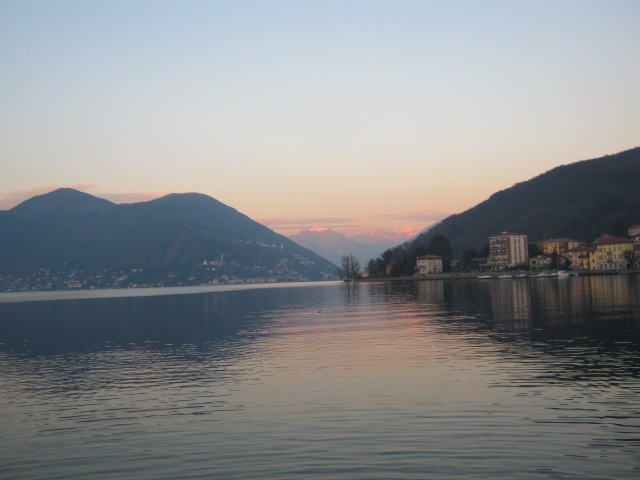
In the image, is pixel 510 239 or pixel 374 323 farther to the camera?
pixel 510 239

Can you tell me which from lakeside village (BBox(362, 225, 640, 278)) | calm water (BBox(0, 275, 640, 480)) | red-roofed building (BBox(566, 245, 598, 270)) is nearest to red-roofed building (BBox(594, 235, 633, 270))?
lakeside village (BBox(362, 225, 640, 278))

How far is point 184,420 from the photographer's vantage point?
17375mm

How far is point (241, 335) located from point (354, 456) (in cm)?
2952

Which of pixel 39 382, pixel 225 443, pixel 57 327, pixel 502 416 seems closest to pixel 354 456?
pixel 225 443

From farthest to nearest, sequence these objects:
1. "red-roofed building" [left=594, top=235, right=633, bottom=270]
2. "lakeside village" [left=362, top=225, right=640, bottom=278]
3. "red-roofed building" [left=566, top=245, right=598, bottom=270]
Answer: "red-roofed building" [left=566, top=245, right=598, bottom=270]
"lakeside village" [left=362, top=225, right=640, bottom=278]
"red-roofed building" [left=594, top=235, right=633, bottom=270]

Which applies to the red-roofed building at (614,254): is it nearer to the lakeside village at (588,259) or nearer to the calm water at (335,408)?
the lakeside village at (588,259)

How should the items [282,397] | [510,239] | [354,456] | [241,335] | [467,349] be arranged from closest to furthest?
[354,456], [282,397], [467,349], [241,335], [510,239]

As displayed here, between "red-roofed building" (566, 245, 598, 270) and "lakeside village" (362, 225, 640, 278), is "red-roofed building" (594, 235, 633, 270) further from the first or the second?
"red-roofed building" (566, 245, 598, 270)

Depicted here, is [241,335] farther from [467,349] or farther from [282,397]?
[282,397]

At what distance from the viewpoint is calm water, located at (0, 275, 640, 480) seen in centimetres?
1304

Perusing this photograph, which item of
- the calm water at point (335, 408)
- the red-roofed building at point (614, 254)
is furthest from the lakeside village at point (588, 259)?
the calm water at point (335, 408)

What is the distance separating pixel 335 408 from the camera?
18156 millimetres

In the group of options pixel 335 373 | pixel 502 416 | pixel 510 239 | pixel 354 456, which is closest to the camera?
pixel 354 456

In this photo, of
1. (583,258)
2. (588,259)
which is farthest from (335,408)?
(583,258)
